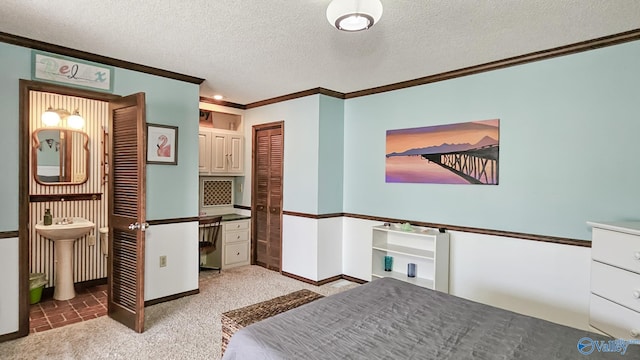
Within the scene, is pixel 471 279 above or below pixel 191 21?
below

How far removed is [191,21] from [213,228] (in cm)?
301

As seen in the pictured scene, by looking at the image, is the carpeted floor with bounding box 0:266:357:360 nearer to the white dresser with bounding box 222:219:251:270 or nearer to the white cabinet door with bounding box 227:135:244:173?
the white dresser with bounding box 222:219:251:270

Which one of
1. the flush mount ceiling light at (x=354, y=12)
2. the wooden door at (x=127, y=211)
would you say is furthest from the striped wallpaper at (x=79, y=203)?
the flush mount ceiling light at (x=354, y=12)

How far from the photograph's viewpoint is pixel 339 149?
4496 mm

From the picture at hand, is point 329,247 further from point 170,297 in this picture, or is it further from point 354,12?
point 354,12

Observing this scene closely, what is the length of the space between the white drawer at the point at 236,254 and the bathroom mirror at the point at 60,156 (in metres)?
1.97

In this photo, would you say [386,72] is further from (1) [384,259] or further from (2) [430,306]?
(2) [430,306]

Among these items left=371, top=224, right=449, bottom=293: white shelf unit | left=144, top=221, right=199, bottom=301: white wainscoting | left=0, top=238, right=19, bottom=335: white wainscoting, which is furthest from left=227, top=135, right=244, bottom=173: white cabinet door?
left=0, top=238, right=19, bottom=335: white wainscoting

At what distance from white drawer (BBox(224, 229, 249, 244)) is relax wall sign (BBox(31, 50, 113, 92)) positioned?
2.41 meters

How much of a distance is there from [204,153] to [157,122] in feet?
4.24

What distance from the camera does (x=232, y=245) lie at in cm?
493

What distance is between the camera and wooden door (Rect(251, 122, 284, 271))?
4.78 metres

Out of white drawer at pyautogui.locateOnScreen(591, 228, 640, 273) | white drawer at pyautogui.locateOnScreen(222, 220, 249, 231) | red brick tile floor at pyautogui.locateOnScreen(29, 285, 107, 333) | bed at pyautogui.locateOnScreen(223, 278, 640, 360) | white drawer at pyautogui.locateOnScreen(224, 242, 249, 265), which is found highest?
white drawer at pyautogui.locateOnScreen(591, 228, 640, 273)

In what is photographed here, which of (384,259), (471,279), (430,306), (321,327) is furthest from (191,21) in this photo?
(471,279)
